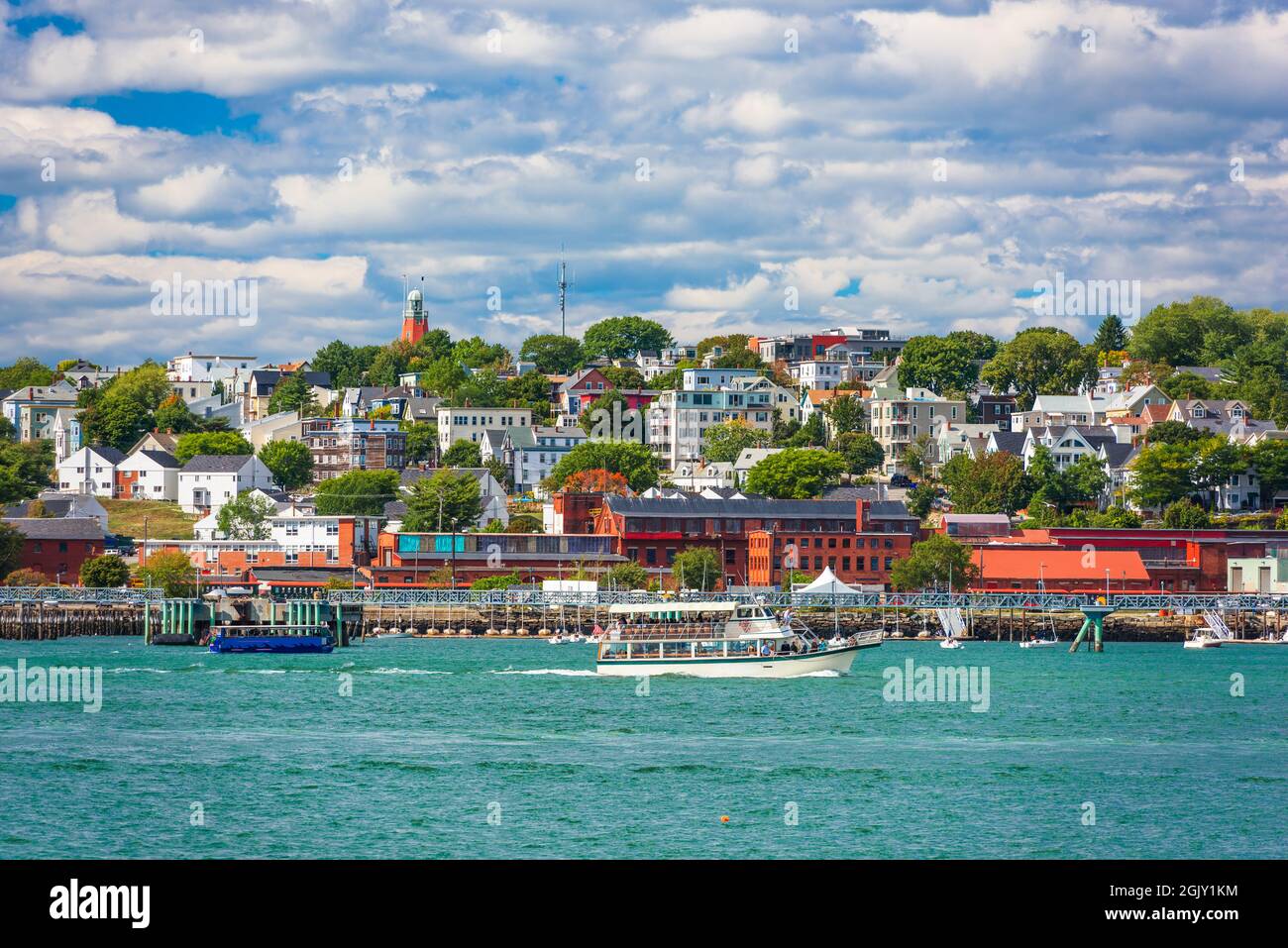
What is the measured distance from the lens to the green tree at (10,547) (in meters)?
110

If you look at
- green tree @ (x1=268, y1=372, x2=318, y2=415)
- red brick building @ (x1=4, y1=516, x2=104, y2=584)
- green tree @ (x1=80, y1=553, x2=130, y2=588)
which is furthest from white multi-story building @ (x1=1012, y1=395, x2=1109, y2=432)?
green tree @ (x1=80, y1=553, x2=130, y2=588)

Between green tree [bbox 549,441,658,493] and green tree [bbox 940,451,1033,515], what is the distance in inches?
1007

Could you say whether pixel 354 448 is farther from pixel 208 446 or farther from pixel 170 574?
pixel 170 574

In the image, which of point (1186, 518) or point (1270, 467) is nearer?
point (1186, 518)

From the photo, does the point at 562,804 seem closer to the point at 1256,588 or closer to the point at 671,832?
the point at 671,832

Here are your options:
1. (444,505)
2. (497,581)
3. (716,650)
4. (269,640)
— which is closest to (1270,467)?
(497,581)

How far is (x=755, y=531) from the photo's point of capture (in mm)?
117250

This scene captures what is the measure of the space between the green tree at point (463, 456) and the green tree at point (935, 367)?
45685 millimetres

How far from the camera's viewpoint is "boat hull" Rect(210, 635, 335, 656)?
283 feet

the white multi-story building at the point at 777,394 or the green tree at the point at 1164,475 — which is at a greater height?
the white multi-story building at the point at 777,394

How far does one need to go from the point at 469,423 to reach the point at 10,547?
57.5 m

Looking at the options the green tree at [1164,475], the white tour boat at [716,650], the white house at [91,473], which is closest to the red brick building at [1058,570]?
the green tree at [1164,475]

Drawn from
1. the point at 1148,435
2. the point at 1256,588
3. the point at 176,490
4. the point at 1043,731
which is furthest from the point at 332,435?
the point at 1043,731

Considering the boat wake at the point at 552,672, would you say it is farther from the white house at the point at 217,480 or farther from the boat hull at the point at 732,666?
the white house at the point at 217,480
